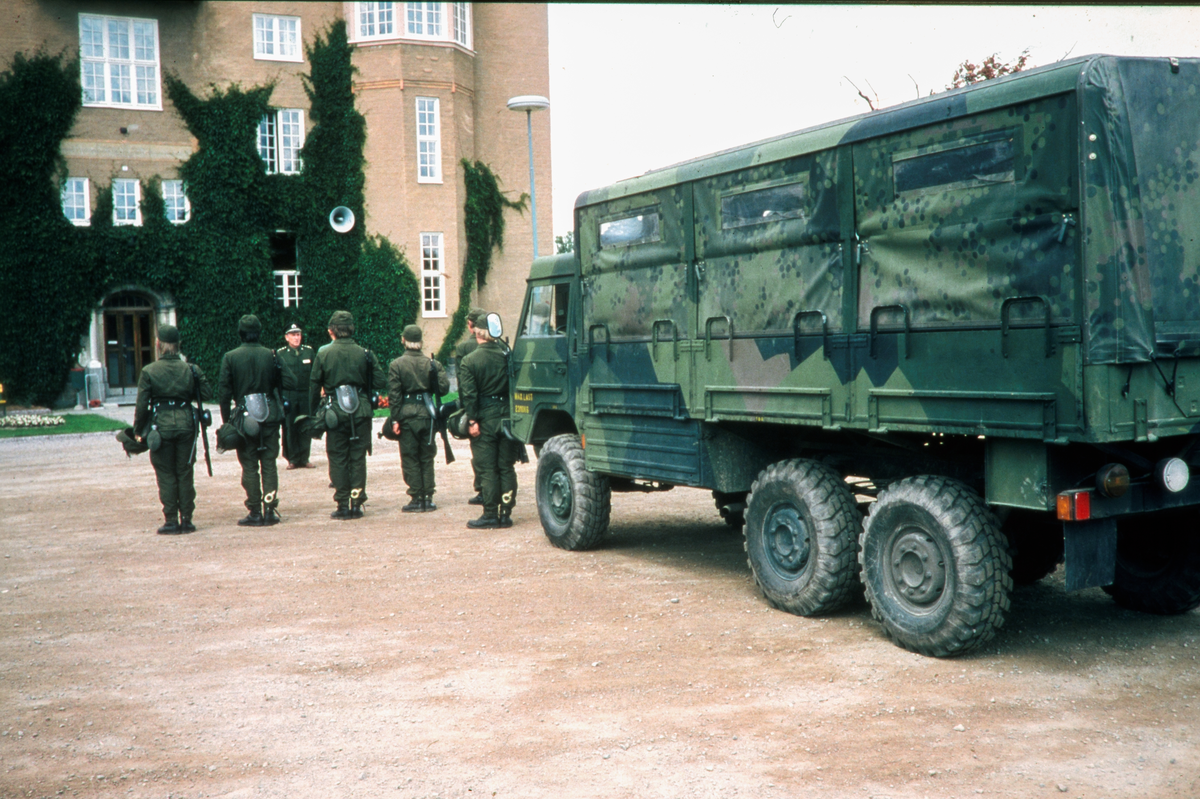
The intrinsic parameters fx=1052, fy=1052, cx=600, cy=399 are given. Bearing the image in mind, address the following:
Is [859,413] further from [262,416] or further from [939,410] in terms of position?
[262,416]

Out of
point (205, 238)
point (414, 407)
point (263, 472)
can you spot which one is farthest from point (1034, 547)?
point (205, 238)

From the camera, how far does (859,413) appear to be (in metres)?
6.19

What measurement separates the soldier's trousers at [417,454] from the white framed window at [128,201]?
20.0m

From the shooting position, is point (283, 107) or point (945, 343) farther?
point (283, 107)

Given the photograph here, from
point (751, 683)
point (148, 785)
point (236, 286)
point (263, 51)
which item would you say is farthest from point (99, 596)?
point (263, 51)

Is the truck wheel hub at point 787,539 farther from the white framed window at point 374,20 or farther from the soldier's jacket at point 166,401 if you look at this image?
the white framed window at point 374,20

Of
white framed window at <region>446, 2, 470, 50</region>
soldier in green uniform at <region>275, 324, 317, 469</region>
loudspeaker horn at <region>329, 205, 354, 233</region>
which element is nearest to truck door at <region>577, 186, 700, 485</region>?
soldier in green uniform at <region>275, 324, 317, 469</region>

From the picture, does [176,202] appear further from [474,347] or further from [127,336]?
[474,347]

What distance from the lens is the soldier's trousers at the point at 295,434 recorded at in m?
14.6

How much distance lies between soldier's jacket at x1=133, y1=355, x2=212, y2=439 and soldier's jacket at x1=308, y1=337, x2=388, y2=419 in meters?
1.32

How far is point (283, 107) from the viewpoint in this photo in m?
29.2

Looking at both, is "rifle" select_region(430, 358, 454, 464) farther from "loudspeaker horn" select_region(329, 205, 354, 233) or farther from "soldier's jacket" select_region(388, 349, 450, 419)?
"loudspeaker horn" select_region(329, 205, 354, 233)

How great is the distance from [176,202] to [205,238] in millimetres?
1350

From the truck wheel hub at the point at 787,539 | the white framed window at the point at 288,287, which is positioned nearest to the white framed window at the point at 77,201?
the white framed window at the point at 288,287
